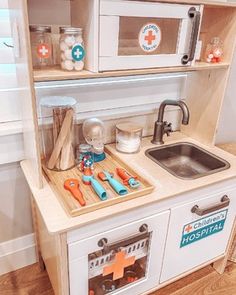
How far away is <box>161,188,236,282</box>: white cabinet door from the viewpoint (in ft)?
4.12

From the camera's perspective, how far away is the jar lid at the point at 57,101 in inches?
48.5

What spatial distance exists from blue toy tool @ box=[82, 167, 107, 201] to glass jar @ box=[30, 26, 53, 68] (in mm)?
482

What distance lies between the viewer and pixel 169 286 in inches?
61.8

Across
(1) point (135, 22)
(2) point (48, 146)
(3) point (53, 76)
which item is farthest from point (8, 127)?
(1) point (135, 22)

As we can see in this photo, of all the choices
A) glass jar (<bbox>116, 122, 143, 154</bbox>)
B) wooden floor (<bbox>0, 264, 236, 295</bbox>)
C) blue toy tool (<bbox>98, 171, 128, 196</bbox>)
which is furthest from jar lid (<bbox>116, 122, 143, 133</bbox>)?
wooden floor (<bbox>0, 264, 236, 295</bbox>)

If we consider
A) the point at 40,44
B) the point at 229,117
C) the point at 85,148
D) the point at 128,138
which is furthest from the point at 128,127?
the point at 229,117

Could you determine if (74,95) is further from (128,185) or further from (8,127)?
(128,185)

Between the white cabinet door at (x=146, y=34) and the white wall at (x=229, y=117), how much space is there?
0.78 meters

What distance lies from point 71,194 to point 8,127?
474 millimetres

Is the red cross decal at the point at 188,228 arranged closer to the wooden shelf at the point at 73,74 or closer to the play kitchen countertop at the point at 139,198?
the play kitchen countertop at the point at 139,198

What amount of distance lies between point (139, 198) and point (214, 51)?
81 cm

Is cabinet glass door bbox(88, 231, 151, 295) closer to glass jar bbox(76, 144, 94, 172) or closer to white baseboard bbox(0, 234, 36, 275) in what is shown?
glass jar bbox(76, 144, 94, 172)

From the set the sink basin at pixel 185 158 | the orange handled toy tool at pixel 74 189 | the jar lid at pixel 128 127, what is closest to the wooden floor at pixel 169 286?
the sink basin at pixel 185 158

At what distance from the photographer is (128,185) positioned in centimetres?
115
